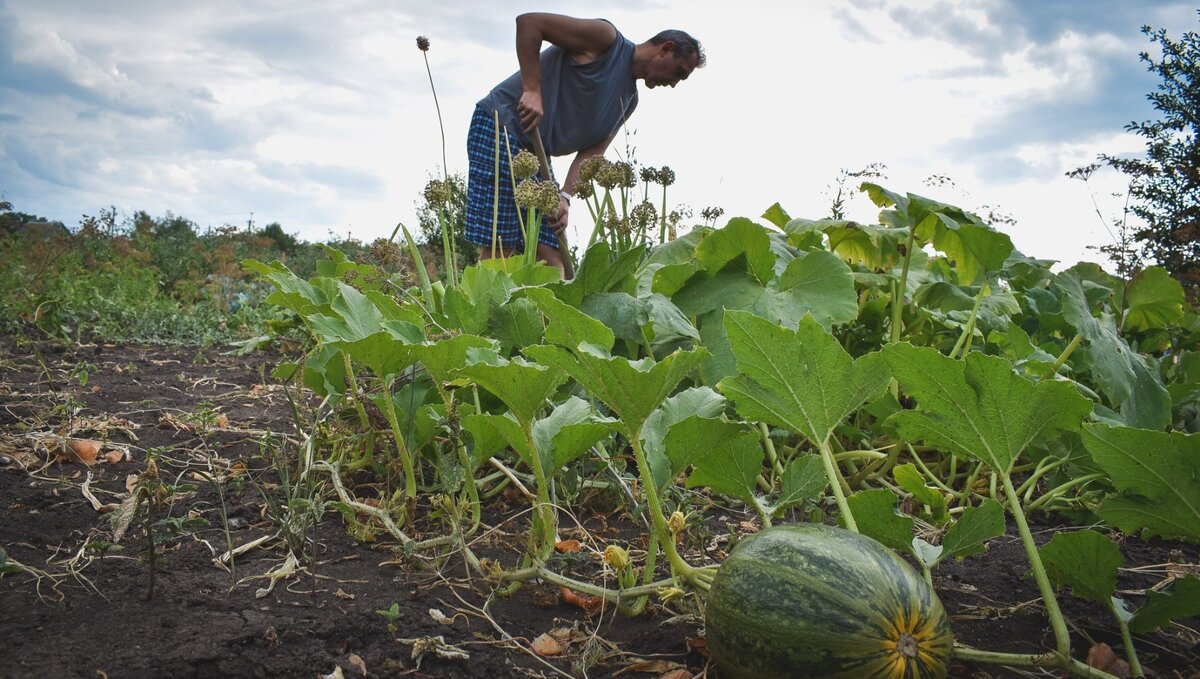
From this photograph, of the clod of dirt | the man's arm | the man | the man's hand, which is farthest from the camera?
the man

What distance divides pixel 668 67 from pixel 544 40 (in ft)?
3.18

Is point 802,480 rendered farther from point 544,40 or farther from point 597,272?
point 544,40

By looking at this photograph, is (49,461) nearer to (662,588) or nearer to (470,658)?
(470,658)

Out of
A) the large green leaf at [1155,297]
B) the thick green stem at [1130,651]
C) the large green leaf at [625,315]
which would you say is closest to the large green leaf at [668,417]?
the large green leaf at [625,315]

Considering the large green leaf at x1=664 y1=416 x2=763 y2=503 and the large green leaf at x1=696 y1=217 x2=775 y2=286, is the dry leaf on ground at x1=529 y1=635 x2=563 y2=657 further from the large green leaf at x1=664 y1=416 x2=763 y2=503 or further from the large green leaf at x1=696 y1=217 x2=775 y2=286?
the large green leaf at x1=696 y1=217 x2=775 y2=286

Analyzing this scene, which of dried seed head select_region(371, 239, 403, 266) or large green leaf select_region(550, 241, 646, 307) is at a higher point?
dried seed head select_region(371, 239, 403, 266)

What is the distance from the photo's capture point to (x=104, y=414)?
9.47 feet

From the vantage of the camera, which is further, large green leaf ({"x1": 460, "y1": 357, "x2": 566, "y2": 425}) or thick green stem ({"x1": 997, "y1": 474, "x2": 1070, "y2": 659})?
large green leaf ({"x1": 460, "y1": 357, "x2": 566, "y2": 425})

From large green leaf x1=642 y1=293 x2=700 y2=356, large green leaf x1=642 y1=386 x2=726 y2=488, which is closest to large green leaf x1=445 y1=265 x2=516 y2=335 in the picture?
large green leaf x1=642 y1=293 x2=700 y2=356

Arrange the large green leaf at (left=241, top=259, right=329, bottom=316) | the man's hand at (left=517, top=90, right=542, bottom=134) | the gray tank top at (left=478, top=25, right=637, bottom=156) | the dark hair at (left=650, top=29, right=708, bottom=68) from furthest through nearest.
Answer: the dark hair at (left=650, top=29, right=708, bottom=68), the gray tank top at (left=478, top=25, right=637, bottom=156), the man's hand at (left=517, top=90, right=542, bottom=134), the large green leaf at (left=241, top=259, right=329, bottom=316)

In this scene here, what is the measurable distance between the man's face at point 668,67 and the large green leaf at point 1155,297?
3068 mm

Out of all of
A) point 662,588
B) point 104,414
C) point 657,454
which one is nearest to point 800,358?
point 657,454

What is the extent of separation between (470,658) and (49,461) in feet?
5.53

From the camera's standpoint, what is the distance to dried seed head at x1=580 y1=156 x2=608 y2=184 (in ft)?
8.96
